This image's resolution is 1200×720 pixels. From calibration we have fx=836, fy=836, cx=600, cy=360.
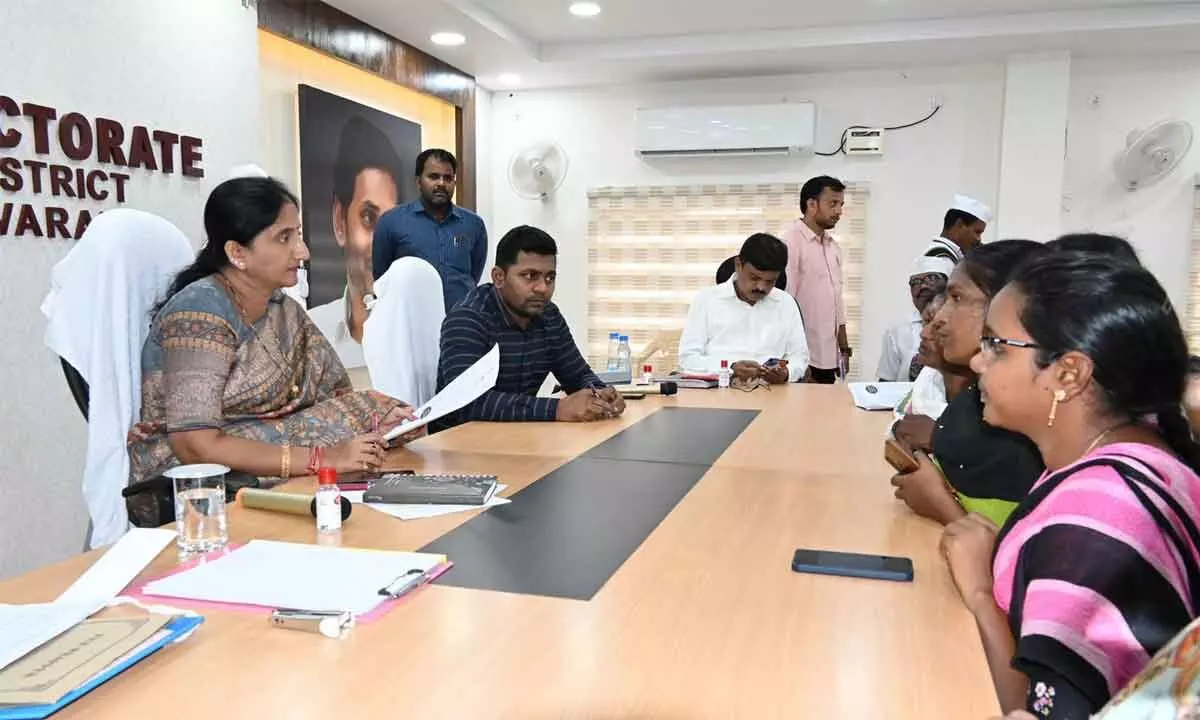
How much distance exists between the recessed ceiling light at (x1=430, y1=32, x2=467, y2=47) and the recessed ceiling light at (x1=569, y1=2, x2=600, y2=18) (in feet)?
2.16

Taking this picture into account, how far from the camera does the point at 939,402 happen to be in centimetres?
220

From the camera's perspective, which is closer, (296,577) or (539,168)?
(296,577)

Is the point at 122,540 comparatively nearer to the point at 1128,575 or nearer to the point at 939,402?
the point at 1128,575

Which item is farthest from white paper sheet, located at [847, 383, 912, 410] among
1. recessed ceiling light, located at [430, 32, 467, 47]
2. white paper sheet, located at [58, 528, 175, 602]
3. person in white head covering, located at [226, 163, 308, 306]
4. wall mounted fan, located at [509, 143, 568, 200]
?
wall mounted fan, located at [509, 143, 568, 200]

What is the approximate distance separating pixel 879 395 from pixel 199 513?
214 centimetres

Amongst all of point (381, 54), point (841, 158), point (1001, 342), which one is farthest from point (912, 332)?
point (381, 54)

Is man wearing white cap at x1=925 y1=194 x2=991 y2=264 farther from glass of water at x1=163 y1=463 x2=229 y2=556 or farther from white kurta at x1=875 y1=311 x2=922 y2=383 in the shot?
glass of water at x1=163 y1=463 x2=229 y2=556

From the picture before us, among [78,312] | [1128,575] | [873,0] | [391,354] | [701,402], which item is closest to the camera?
[1128,575]

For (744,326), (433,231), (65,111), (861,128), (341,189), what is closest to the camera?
(65,111)

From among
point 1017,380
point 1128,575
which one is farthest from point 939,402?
point 1128,575

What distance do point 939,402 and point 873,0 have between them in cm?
288

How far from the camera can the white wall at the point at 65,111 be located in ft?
8.67

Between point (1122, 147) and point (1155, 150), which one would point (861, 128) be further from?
point (1155, 150)

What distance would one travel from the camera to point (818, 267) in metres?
4.57
